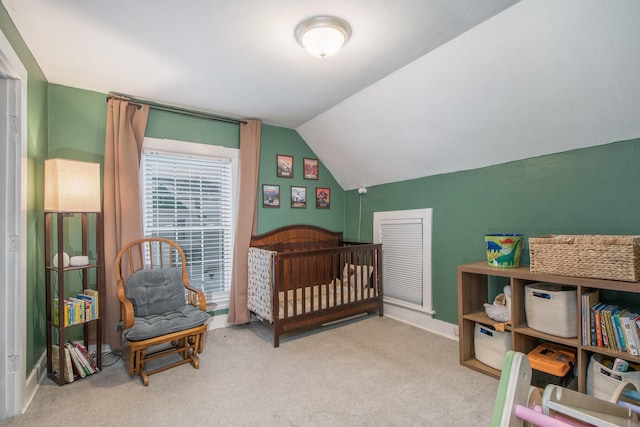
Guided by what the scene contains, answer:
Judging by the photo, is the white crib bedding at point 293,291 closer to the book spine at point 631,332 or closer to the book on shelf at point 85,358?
the book on shelf at point 85,358

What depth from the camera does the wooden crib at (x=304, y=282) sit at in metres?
2.87

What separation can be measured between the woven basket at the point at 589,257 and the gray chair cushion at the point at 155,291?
2.76m

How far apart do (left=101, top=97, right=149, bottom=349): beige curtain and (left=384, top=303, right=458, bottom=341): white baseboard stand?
2.73m

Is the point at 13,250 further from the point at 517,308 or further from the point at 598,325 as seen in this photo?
the point at 598,325

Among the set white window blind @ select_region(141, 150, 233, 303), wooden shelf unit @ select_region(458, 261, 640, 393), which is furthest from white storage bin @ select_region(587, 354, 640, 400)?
white window blind @ select_region(141, 150, 233, 303)

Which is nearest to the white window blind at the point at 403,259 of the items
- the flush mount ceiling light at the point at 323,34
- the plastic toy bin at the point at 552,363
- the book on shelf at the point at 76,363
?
the plastic toy bin at the point at 552,363

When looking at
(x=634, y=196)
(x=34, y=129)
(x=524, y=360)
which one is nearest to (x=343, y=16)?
(x=524, y=360)

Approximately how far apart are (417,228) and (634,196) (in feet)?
5.55

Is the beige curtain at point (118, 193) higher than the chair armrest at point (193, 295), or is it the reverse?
the beige curtain at point (118, 193)

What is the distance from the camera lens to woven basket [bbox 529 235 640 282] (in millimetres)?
1673

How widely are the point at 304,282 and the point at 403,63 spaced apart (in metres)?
2.08

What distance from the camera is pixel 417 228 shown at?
11.0 feet

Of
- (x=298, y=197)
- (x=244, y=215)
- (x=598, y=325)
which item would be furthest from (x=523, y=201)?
(x=244, y=215)

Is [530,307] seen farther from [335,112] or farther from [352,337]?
[335,112]
